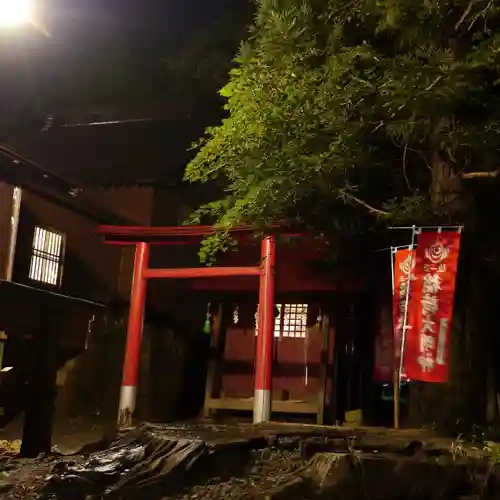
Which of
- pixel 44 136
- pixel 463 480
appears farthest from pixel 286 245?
pixel 44 136

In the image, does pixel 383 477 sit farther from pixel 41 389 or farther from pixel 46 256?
pixel 46 256

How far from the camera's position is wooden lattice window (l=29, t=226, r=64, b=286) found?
13438mm

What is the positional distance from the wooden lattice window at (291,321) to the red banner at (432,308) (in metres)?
5.69

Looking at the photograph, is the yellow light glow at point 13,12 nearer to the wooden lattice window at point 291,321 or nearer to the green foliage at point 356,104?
the green foliage at point 356,104

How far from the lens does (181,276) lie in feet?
42.3

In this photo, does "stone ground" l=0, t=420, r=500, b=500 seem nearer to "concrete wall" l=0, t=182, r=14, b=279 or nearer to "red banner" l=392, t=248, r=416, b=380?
"red banner" l=392, t=248, r=416, b=380

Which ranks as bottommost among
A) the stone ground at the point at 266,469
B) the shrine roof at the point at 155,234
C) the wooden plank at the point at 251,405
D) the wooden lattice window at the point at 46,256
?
the stone ground at the point at 266,469

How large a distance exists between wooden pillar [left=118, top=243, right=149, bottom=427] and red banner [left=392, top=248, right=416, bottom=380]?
226 inches

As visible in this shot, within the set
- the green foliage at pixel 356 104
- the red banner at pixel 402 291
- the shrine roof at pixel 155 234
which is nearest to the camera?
the green foliage at pixel 356 104

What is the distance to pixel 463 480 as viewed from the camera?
754 centimetres

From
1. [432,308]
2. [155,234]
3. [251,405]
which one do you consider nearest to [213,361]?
[251,405]

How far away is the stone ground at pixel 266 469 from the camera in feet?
23.5

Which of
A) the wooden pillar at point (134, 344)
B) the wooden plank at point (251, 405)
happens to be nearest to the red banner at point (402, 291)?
the wooden plank at point (251, 405)

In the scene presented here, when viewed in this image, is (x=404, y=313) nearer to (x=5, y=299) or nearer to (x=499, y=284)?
(x=499, y=284)
